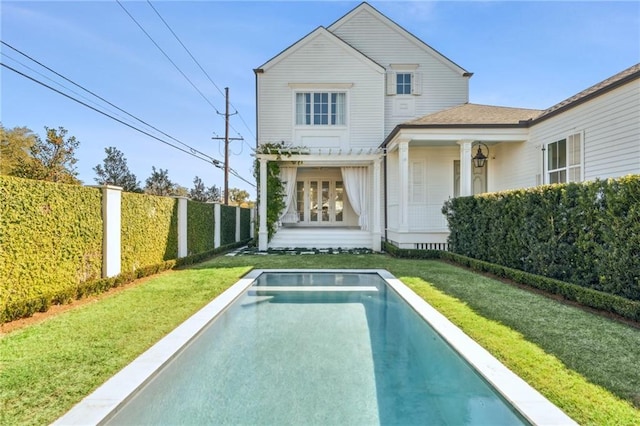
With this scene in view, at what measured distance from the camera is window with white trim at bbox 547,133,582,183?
949 cm

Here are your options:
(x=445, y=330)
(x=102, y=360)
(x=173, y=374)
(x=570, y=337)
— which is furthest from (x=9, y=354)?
(x=570, y=337)

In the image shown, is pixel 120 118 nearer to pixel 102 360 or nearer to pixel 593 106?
pixel 102 360

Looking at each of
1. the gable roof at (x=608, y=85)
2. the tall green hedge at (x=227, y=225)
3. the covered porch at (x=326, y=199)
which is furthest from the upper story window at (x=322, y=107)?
the gable roof at (x=608, y=85)

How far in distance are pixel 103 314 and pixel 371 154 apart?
10.5 meters

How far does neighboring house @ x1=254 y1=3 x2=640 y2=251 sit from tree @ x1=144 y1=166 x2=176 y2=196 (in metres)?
14.6

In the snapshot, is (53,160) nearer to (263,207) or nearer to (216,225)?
(216,225)

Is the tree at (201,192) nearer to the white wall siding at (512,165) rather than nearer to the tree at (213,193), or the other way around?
the tree at (213,193)

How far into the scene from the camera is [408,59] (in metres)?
16.5

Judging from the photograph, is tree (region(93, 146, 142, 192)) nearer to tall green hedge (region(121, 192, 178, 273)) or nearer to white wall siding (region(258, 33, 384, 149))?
white wall siding (region(258, 33, 384, 149))

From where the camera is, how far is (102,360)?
3576 millimetres

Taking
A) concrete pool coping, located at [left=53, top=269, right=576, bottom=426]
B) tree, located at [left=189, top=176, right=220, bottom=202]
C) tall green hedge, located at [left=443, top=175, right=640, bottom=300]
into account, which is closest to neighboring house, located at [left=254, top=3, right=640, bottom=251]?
tall green hedge, located at [left=443, top=175, right=640, bottom=300]

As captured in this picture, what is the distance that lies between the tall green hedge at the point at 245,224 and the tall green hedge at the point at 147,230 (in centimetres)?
752

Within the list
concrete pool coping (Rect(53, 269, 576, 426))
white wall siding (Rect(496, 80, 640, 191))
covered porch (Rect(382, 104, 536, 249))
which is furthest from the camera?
covered porch (Rect(382, 104, 536, 249))

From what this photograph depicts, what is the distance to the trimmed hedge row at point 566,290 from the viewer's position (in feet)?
16.0
